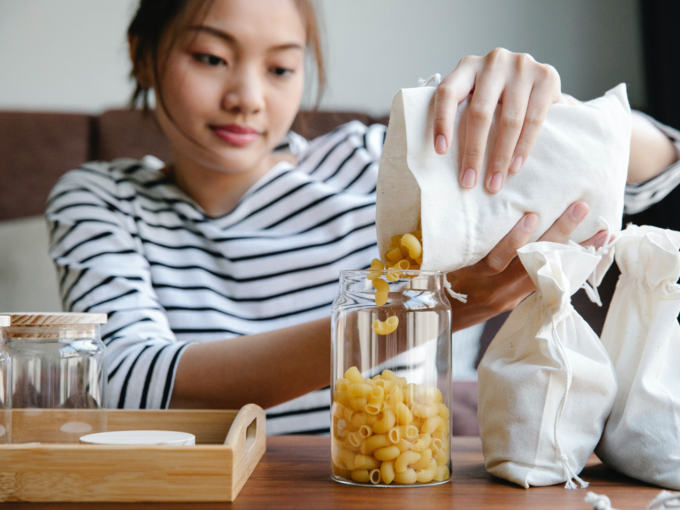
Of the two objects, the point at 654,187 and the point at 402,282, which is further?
the point at 654,187

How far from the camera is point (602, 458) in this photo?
48cm

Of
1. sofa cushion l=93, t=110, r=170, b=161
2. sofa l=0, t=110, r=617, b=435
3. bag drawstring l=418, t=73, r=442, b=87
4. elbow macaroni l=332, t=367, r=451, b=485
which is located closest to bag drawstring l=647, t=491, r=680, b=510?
elbow macaroni l=332, t=367, r=451, b=485

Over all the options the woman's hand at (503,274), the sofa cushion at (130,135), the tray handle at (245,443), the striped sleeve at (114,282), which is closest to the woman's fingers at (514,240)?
the woman's hand at (503,274)

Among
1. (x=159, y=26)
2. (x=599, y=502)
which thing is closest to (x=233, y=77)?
(x=159, y=26)

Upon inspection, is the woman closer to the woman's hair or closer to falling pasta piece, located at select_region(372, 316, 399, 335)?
the woman's hair

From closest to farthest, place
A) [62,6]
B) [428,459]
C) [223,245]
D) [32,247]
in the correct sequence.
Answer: [428,459] → [223,245] → [32,247] → [62,6]

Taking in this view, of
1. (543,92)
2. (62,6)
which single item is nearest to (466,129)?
(543,92)

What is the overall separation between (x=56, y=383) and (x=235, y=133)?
542mm

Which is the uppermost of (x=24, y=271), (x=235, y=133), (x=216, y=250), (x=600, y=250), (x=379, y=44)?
(x=379, y=44)

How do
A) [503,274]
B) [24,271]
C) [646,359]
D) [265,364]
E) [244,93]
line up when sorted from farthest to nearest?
[24,271] < [244,93] < [265,364] < [503,274] < [646,359]

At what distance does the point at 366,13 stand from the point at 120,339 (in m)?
1.39

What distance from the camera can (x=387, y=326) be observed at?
469mm

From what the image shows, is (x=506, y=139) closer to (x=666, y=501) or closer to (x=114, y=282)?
(x=666, y=501)

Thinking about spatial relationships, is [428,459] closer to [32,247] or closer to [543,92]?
[543,92]
